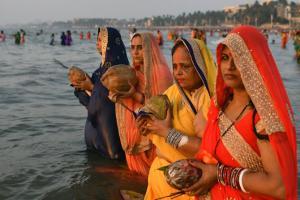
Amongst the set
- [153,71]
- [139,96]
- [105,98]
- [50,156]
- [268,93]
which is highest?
[268,93]

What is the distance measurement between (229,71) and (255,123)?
0.30 metres

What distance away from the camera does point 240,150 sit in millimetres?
2080

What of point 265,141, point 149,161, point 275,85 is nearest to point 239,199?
point 265,141

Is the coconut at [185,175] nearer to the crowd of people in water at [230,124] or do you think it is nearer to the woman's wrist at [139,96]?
the crowd of people in water at [230,124]

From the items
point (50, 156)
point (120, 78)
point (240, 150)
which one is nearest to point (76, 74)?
point (120, 78)

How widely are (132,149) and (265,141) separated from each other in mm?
2508

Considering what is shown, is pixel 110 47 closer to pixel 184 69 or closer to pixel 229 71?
pixel 184 69

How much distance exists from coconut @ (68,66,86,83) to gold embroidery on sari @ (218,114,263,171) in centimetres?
302

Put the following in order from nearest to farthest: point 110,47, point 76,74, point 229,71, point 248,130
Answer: point 248,130 → point 229,71 → point 110,47 → point 76,74

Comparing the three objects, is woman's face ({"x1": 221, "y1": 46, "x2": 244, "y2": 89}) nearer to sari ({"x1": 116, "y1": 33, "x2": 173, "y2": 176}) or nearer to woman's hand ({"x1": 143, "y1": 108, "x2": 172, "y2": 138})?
woman's hand ({"x1": 143, "y1": 108, "x2": 172, "y2": 138})

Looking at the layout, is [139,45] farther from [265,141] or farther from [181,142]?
[265,141]

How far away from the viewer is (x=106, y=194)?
4.60 m

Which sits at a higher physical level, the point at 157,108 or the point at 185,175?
the point at 157,108

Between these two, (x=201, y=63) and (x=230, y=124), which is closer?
(x=230, y=124)
